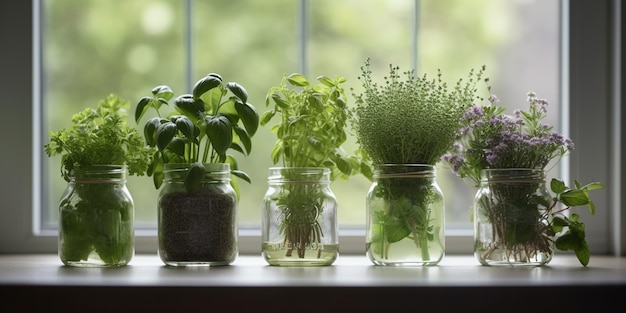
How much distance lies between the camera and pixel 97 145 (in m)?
1.41

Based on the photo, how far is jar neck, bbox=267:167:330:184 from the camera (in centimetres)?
142

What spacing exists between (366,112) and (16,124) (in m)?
0.83

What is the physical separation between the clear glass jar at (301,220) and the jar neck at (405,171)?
0.35ft

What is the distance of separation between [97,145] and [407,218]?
0.58m

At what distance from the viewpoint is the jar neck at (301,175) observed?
1415mm

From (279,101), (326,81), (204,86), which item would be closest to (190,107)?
(204,86)

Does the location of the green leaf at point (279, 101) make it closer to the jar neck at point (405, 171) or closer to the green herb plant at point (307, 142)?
the green herb plant at point (307, 142)

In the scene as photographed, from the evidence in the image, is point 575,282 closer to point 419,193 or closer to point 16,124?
point 419,193

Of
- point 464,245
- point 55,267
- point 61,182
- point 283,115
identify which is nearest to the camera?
point 55,267

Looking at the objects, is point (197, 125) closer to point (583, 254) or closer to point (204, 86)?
point (204, 86)

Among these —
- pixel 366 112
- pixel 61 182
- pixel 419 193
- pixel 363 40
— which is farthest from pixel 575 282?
pixel 61 182

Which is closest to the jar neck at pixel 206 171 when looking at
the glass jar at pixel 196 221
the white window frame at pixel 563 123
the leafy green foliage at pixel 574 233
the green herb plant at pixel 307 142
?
the glass jar at pixel 196 221

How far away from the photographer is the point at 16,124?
Result: 175 centimetres
